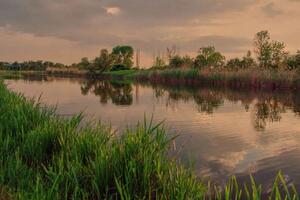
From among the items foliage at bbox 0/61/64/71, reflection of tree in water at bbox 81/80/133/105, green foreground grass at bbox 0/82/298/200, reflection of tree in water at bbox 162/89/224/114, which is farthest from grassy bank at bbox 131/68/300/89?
foliage at bbox 0/61/64/71

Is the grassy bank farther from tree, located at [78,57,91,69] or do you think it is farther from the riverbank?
tree, located at [78,57,91,69]

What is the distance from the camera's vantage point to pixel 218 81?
35.6 m

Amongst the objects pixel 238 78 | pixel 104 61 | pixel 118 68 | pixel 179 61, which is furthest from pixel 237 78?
pixel 118 68

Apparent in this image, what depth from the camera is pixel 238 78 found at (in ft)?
109

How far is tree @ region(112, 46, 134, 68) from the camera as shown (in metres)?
95.5

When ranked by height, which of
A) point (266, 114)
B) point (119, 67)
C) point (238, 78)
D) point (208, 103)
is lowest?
point (266, 114)

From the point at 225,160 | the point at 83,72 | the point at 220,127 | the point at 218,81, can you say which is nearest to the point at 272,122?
the point at 220,127

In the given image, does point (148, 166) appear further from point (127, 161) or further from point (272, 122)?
point (272, 122)

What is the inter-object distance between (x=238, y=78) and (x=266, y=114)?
18169 mm

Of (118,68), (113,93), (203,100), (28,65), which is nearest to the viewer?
(203,100)

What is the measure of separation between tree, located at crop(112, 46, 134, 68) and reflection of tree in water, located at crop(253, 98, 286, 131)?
77.1 m

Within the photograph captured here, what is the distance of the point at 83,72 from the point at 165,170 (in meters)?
94.8

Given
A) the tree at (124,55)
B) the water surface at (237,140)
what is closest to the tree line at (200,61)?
the tree at (124,55)

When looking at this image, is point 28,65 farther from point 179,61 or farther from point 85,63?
point 179,61
